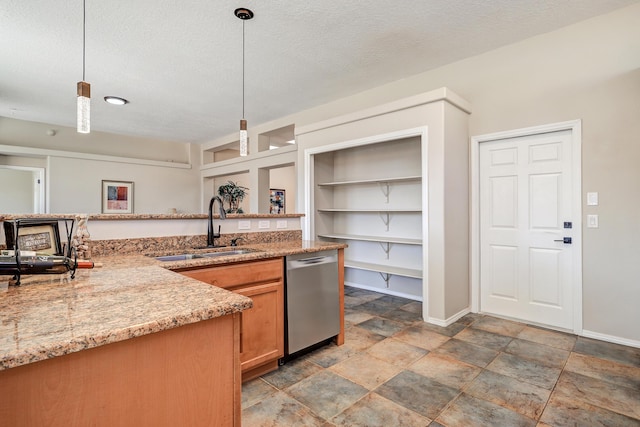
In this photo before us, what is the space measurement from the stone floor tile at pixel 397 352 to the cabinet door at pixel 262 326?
0.81m

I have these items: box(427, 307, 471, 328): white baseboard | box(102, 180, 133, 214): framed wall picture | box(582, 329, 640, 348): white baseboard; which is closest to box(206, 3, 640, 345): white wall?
box(582, 329, 640, 348): white baseboard

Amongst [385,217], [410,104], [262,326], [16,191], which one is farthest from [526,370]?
[16,191]

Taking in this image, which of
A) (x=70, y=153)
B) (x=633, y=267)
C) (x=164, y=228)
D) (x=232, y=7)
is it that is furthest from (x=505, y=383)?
(x=70, y=153)

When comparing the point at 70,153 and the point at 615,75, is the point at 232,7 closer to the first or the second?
the point at 615,75

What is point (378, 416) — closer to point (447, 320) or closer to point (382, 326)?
point (382, 326)

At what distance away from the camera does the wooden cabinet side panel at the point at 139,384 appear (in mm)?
770

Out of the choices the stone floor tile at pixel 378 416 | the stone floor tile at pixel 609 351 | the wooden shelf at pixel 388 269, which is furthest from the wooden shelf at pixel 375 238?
the stone floor tile at pixel 378 416

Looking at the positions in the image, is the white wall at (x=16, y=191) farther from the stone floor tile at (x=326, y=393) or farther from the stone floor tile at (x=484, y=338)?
the stone floor tile at (x=484, y=338)

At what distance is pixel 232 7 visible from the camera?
267 cm

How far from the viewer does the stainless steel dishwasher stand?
2389 millimetres

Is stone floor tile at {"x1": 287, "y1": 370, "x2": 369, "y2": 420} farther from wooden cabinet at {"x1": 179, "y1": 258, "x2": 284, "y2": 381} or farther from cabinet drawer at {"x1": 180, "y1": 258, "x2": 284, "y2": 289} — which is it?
cabinet drawer at {"x1": 180, "y1": 258, "x2": 284, "y2": 289}

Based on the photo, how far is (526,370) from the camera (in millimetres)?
2314

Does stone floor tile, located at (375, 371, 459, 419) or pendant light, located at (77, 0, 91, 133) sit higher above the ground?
pendant light, located at (77, 0, 91, 133)

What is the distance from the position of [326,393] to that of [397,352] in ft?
2.73
